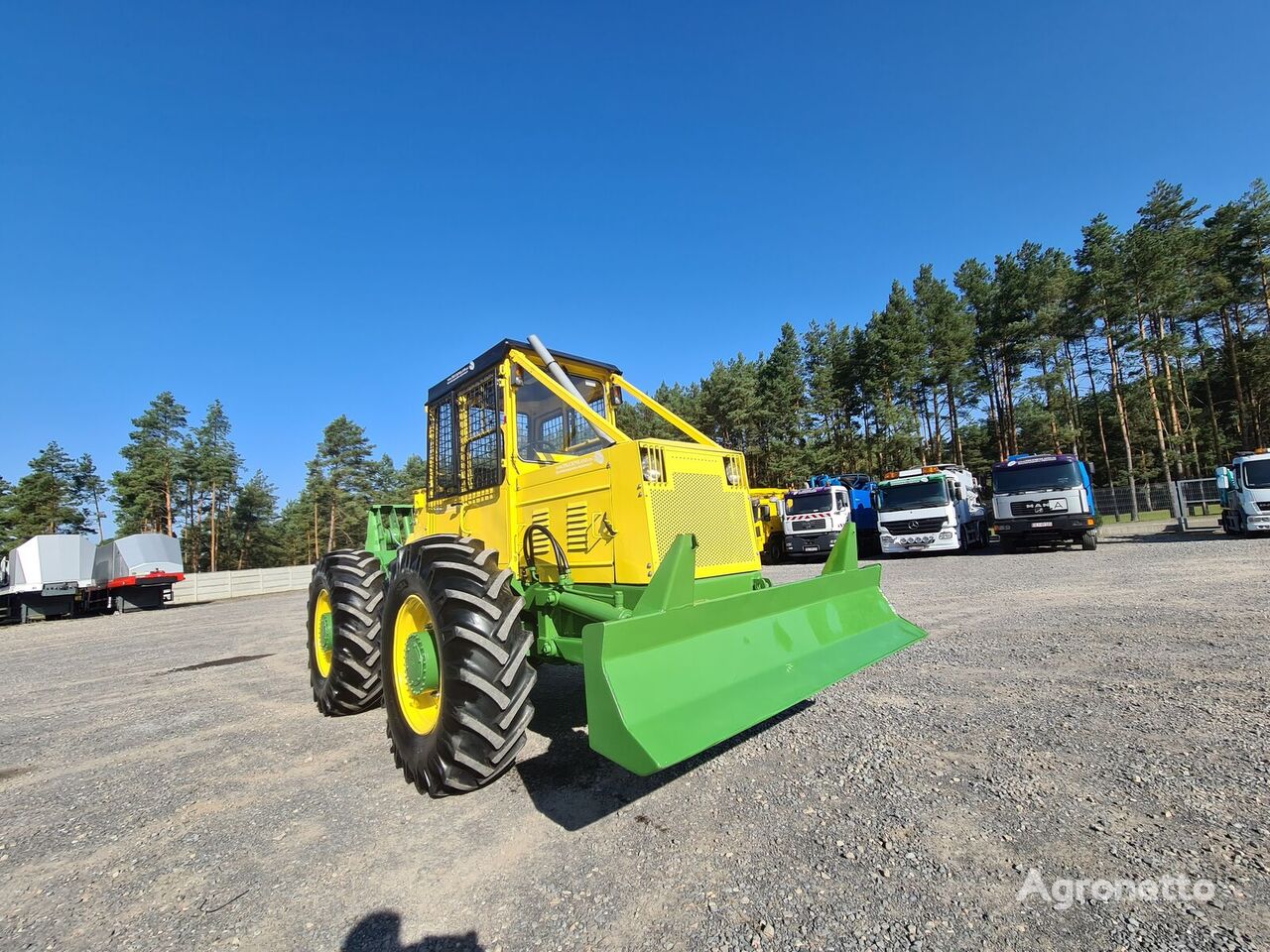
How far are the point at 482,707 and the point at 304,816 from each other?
1228 mm

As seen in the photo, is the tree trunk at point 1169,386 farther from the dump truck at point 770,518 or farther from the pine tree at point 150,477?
the pine tree at point 150,477

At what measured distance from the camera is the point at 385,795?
132 inches

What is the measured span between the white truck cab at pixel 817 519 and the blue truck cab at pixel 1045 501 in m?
4.85

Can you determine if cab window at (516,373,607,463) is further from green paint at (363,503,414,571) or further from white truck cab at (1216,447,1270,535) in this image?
white truck cab at (1216,447,1270,535)

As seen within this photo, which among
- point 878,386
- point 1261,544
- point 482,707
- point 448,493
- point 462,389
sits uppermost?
point 878,386

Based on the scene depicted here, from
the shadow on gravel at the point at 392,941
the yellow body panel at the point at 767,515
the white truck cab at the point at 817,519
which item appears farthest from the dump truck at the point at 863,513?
the shadow on gravel at the point at 392,941

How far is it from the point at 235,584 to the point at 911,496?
1258 inches

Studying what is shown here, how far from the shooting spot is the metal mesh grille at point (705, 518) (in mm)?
3615

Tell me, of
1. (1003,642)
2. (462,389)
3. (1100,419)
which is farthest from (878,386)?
(462,389)

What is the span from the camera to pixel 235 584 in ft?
95.1

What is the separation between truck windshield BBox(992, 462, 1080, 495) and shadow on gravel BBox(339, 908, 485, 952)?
1837 centimetres

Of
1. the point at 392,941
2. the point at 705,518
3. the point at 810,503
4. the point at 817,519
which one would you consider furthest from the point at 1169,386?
the point at 392,941

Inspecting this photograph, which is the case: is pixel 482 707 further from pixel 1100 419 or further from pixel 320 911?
pixel 1100 419

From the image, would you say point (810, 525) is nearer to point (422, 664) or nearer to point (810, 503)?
point (810, 503)
